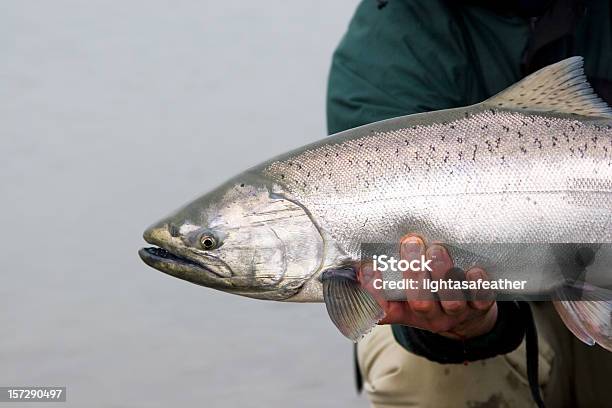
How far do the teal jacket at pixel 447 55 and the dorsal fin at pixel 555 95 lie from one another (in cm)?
78

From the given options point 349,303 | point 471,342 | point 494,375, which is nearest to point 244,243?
point 349,303

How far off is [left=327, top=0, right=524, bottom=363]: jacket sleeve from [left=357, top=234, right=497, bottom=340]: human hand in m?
0.42

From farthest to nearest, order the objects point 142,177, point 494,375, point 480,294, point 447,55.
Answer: point 142,177 → point 447,55 → point 494,375 → point 480,294

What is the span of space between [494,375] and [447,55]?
90cm

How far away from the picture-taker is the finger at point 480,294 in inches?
79.5

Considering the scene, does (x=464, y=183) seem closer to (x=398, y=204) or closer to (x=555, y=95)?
(x=398, y=204)

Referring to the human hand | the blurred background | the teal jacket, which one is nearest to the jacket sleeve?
the teal jacket

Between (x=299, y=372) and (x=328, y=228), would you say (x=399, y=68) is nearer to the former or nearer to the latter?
(x=328, y=228)

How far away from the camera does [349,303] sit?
1978 millimetres

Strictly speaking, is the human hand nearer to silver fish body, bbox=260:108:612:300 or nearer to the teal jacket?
silver fish body, bbox=260:108:612:300

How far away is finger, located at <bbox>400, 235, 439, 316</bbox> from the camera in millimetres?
1965

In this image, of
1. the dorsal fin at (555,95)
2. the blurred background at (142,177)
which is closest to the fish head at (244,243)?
the dorsal fin at (555,95)

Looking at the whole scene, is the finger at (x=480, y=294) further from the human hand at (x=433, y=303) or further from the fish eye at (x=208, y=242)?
the fish eye at (x=208, y=242)

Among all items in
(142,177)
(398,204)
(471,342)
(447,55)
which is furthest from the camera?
(142,177)
